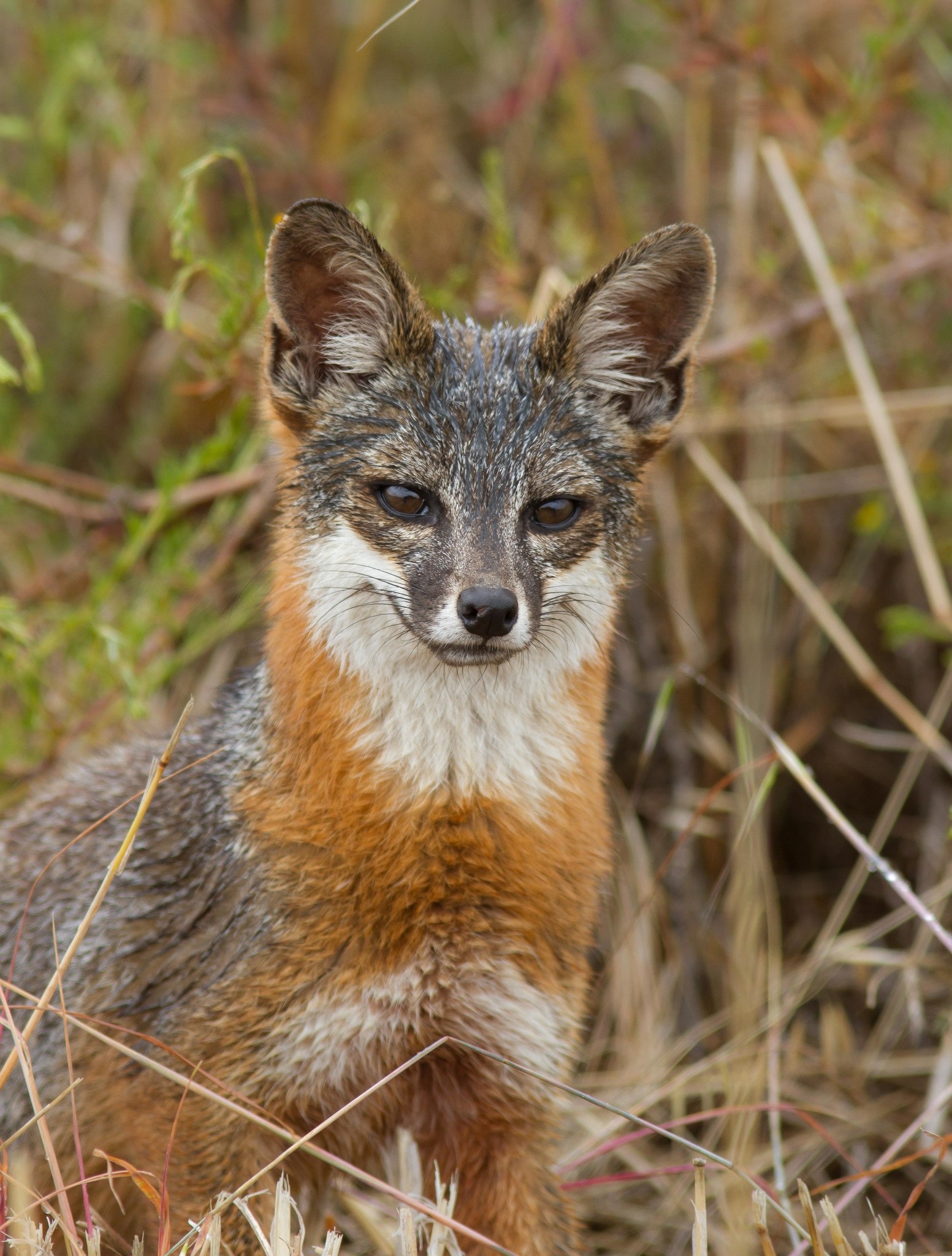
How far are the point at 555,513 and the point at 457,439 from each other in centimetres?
27

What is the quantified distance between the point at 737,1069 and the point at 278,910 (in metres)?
1.71

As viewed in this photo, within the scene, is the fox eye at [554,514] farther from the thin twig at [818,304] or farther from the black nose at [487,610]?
the thin twig at [818,304]

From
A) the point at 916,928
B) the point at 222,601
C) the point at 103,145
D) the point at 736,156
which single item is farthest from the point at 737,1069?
the point at 103,145

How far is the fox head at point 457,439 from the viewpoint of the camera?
9.62 ft

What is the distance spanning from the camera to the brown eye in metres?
3.04

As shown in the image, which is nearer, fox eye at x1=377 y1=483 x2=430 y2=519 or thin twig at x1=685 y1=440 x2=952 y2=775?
fox eye at x1=377 y1=483 x2=430 y2=519

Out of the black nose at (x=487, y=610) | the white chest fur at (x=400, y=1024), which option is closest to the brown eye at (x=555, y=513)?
the black nose at (x=487, y=610)

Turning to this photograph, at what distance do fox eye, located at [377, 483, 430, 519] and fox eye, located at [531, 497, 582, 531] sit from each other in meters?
0.25

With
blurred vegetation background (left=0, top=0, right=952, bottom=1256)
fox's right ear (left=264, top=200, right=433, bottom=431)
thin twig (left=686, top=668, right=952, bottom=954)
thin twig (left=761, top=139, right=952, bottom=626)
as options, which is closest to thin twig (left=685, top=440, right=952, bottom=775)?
blurred vegetation background (left=0, top=0, right=952, bottom=1256)

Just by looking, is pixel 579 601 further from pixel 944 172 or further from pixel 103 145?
pixel 103 145

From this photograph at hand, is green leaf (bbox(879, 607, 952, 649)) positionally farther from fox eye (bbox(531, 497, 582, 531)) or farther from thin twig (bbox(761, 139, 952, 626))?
fox eye (bbox(531, 497, 582, 531))

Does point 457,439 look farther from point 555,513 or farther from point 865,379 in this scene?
point 865,379

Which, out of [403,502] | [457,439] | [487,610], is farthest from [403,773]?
[457,439]

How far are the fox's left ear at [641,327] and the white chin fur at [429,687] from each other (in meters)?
0.47
